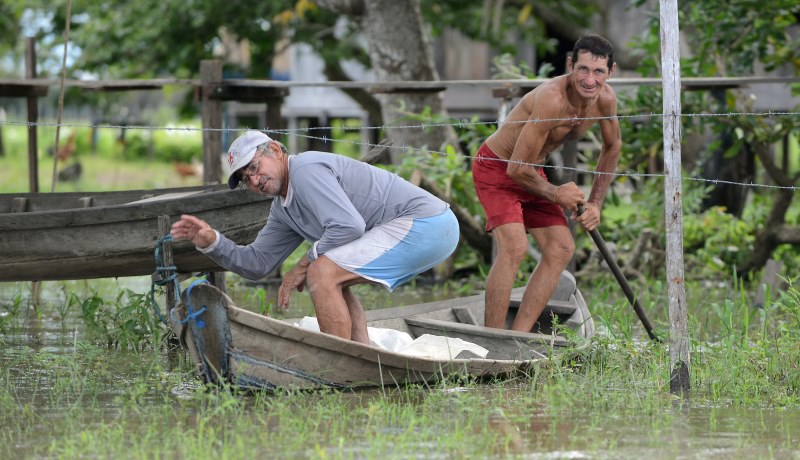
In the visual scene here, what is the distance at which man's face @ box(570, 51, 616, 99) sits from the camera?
251 inches

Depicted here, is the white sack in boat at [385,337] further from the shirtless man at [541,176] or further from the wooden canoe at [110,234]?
the wooden canoe at [110,234]

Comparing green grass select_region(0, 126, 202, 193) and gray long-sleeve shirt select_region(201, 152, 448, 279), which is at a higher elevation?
gray long-sleeve shirt select_region(201, 152, 448, 279)

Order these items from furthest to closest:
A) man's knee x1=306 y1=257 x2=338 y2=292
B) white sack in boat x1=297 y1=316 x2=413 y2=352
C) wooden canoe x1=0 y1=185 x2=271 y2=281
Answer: wooden canoe x1=0 y1=185 x2=271 y2=281
white sack in boat x1=297 y1=316 x2=413 y2=352
man's knee x1=306 y1=257 x2=338 y2=292

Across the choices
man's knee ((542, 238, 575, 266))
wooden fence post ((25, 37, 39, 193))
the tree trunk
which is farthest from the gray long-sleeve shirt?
the tree trunk

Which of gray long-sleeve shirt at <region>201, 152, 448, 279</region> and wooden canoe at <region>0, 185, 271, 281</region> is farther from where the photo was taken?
wooden canoe at <region>0, 185, 271, 281</region>

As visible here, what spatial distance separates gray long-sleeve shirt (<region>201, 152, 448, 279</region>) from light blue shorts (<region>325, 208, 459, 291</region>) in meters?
0.06

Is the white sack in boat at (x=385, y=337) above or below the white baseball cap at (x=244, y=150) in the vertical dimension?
below

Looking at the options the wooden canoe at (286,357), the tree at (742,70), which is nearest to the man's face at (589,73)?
the wooden canoe at (286,357)

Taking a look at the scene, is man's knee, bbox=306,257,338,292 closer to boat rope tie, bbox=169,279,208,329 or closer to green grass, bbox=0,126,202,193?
boat rope tie, bbox=169,279,208,329

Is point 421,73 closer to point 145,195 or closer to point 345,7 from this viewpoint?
point 345,7

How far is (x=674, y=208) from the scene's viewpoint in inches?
228

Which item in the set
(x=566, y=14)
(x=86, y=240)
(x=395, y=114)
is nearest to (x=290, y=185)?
(x=86, y=240)

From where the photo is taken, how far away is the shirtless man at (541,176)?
6.50m

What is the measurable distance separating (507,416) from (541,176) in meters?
1.93
